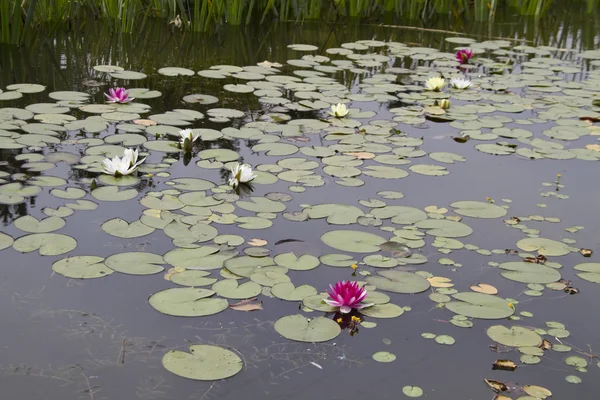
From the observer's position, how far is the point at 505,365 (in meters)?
2.01

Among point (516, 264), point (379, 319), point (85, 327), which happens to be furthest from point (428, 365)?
point (85, 327)

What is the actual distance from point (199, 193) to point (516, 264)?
1.31 metres

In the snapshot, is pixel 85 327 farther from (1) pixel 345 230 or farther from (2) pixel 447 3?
(2) pixel 447 3

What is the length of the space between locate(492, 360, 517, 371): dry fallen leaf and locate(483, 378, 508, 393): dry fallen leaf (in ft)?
0.25

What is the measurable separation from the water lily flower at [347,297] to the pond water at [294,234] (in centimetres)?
4

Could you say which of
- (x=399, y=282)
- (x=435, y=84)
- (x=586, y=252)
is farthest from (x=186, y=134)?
(x=435, y=84)

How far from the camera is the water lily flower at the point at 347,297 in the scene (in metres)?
2.20

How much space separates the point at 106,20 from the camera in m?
6.67

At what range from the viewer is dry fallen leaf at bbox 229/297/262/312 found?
7.29 ft

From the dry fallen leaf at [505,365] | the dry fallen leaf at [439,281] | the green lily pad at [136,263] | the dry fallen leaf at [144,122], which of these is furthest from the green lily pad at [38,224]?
the dry fallen leaf at [505,365]

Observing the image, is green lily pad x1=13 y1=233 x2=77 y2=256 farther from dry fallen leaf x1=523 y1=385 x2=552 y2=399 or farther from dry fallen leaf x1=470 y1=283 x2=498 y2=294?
dry fallen leaf x1=523 y1=385 x2=552 y2=399

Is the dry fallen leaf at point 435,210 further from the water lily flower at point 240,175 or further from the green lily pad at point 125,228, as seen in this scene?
the green lily pad at point 125,228

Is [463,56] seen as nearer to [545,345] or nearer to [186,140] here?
[186,140]

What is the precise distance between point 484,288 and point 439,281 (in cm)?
15
